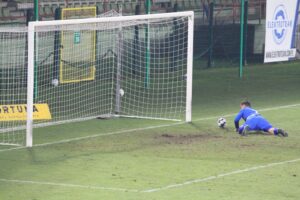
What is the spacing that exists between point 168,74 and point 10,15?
560 cm

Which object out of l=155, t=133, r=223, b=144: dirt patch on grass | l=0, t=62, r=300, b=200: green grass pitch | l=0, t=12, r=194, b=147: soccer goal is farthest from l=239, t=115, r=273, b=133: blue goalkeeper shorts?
l=0, t=12, r=194, b=147: soccer goal

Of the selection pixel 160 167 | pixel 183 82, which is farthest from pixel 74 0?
pixel 160 167

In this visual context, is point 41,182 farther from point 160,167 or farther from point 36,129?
→ point 36,129

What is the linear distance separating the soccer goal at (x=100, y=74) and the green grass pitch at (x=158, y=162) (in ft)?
1.99

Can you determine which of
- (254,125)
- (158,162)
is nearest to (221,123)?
(254,125)

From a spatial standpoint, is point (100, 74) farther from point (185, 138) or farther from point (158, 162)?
point (158, 162)

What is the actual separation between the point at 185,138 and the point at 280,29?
10.6m

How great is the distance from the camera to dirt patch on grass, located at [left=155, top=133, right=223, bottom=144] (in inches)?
723

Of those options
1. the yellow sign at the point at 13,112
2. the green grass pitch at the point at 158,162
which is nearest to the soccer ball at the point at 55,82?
the green grass pitch at the point at 158,162

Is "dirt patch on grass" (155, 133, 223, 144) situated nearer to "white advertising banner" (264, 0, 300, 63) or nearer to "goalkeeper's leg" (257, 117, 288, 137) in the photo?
"goalkeeper's leg" (257, 117, 288, 137)

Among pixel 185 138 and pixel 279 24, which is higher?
pixel 279 24

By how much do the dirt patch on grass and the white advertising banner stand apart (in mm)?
9308

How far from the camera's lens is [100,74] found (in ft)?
82.6

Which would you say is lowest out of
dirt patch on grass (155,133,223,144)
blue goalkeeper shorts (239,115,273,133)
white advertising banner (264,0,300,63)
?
dirt patch on grass (155,133,223,144)
